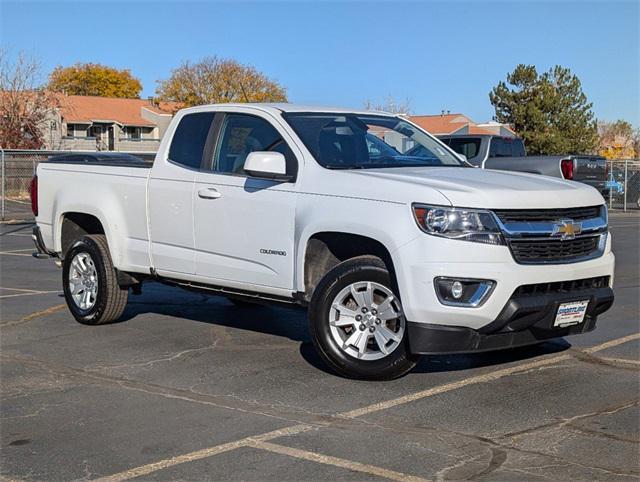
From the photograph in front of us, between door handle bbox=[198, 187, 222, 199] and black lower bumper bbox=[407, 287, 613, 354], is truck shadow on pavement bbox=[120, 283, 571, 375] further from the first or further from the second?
door handle bbox=[198, 187, 222, 199]

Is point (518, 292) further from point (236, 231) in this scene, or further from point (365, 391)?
point (236, 231)

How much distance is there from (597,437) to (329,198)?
103 inches

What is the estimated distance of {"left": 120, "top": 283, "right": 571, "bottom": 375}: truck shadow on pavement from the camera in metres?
7.53

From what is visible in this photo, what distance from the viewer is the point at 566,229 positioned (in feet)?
22.0

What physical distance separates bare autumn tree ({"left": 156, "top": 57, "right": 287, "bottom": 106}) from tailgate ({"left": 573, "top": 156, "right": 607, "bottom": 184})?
1893 inches

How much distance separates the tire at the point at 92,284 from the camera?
8953 mm

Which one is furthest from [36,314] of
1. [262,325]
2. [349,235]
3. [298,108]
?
[349,235]

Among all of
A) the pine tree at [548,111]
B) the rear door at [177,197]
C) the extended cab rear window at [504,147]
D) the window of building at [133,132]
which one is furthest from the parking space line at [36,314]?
the window of building at [133,132]

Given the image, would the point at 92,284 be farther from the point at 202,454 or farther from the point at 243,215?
the point at 202,454

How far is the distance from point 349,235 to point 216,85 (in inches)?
2530

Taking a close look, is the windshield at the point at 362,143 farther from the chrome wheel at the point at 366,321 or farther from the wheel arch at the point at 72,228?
the wheel arch at the point at 72,228

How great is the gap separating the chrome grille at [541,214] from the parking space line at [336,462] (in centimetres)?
220

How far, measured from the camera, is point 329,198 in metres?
7.03

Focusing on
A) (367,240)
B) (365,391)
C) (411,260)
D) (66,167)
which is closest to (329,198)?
(367,240)
